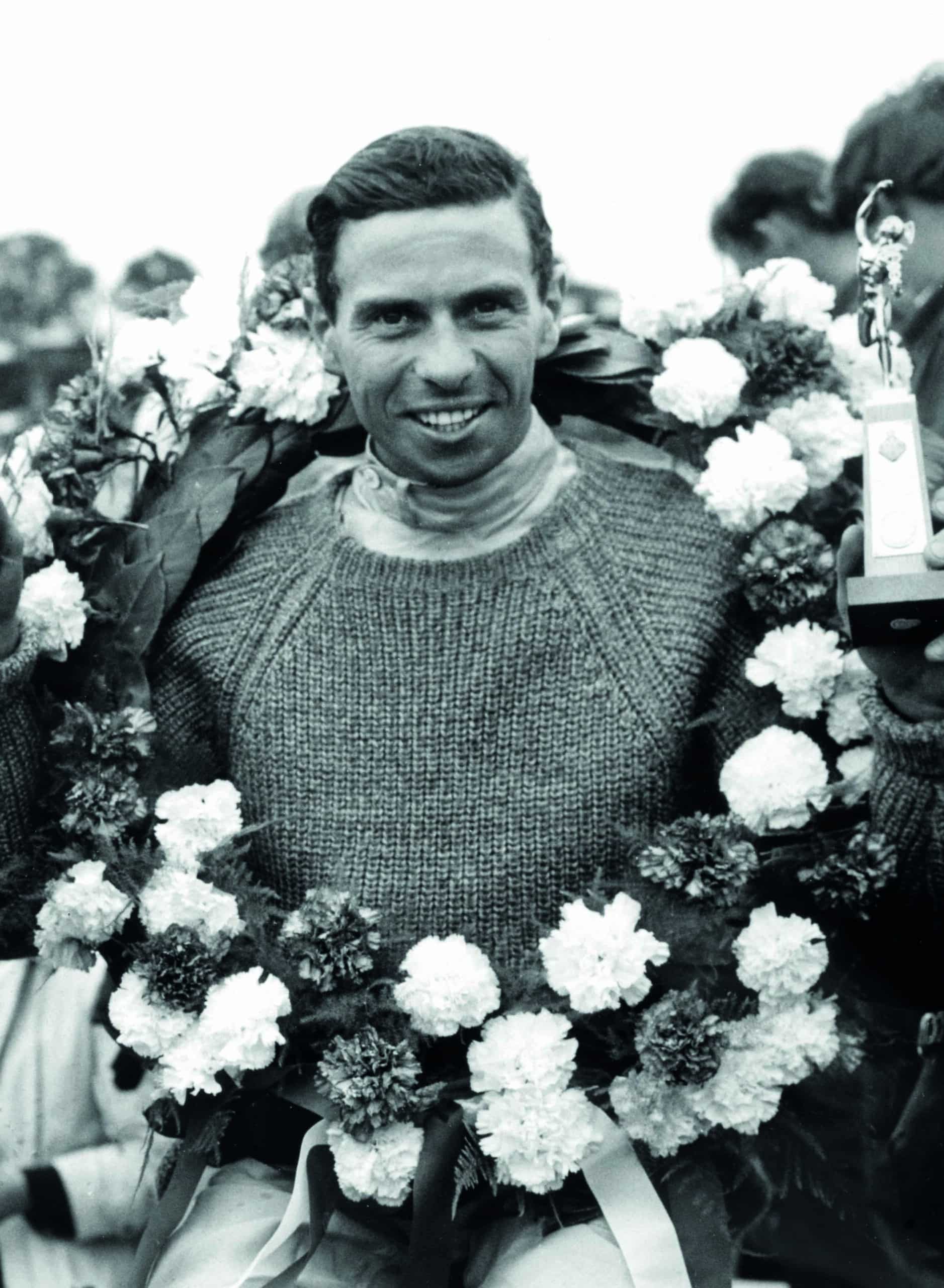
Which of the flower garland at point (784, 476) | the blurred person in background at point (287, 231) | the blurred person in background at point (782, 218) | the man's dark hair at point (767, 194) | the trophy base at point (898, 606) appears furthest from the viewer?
the man's dark hair at point (767, 194)

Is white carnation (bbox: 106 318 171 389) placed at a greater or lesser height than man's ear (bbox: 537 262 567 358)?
lesser

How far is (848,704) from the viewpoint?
7.88 feet

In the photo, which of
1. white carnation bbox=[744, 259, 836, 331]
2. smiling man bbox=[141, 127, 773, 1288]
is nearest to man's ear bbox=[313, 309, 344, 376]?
smiling man bbox=[141, 127, 773, 1288]

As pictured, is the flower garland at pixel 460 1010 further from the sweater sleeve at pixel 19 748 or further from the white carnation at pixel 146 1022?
the sweater sleeve at pixel 19 748

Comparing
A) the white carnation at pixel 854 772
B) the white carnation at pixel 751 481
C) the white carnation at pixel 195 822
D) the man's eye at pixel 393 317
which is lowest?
the white carnation at pixel 195 822

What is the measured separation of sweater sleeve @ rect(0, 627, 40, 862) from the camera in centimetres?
233

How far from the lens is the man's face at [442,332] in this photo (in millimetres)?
2357

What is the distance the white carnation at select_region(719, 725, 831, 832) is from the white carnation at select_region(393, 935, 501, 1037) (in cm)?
43

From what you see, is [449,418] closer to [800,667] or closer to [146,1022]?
[800,667]

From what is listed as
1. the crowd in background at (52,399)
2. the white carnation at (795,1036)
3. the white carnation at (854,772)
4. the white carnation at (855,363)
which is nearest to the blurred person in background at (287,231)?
the crowd in background at (52,399)

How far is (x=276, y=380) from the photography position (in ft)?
8.70

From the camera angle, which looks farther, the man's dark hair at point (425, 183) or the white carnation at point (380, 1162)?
the man's dark hair at point (425, 183)

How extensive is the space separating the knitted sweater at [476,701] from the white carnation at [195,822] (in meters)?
0.08

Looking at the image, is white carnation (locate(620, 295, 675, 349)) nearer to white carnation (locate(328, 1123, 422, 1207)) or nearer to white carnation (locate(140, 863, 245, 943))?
white carnation (locate(140, 863, 245, 943))
